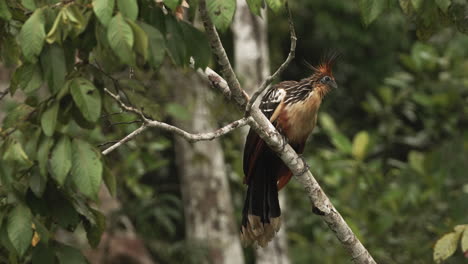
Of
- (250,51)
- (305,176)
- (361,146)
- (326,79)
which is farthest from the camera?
(250,51)

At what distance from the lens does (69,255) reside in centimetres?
296

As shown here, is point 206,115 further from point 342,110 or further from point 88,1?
point 88,1

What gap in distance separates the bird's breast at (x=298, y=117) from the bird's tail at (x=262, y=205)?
0.65ft

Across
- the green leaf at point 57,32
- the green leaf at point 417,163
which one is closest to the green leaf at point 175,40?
the green leaf at point 57,32

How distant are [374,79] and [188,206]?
11.4ft

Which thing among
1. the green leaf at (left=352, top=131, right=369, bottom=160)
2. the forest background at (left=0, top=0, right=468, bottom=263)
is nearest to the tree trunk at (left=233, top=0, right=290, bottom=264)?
the forest background at (left=0, top=0, right=468, bottom=263)

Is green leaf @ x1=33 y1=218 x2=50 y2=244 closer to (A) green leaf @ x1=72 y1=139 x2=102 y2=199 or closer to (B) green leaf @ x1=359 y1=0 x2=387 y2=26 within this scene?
(A) green leaf @ x1=72 y1=139 x2=102 y2=199

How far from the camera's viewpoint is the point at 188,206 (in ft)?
22.8

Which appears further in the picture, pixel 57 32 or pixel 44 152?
pixel 44 152

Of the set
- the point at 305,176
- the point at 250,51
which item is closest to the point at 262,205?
the point at 305,176

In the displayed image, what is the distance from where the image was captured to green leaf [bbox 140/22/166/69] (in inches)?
91.5

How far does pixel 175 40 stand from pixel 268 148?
165 cm

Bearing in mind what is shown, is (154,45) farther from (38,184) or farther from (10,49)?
(10,49)

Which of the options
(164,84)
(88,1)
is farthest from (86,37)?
(164,84)
